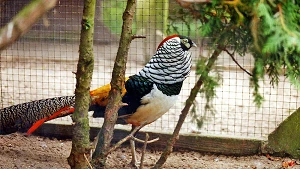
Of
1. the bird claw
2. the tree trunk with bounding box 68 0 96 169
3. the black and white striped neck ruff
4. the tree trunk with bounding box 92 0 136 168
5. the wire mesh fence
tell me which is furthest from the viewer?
the wire mesh fence

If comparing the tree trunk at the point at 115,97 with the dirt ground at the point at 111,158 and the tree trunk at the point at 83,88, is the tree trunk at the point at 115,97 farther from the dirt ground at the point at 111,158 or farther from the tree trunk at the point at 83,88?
the dirt ground at the point at 111,158

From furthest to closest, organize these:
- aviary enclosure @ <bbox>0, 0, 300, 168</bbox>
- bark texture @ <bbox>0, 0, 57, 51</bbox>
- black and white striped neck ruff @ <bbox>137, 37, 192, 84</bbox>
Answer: aviary enclosure @ <bbox>0, 0, 300, 168</bbox> → black and white striped neck ruff @ <bbox>137, 37, 192, 84</bbox> → bark texture @ <bbox>0, 0, 57, 51</bbox>

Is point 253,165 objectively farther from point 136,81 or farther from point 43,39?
point 43,39

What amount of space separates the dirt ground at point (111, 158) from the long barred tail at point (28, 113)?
0.94 ft

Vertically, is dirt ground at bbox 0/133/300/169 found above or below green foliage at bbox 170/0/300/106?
below

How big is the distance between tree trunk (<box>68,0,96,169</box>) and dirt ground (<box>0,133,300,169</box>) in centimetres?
96

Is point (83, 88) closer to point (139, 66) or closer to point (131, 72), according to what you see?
point (131, 72)

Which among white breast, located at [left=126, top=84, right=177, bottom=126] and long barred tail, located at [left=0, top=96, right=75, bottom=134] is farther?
long barred tail, located at [left=0, top=96, right=75, bottom=134]

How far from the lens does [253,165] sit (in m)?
4.16

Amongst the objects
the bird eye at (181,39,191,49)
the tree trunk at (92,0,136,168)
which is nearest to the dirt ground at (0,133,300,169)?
the tree trunk at (92,0,136,168)

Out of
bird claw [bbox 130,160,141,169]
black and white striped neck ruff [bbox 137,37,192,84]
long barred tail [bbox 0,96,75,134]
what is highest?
black and white striped neck ruff [bbox 137,37,192,84]

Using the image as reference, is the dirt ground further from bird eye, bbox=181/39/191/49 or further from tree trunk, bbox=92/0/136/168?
bird eye, bbox=181/39/191/49

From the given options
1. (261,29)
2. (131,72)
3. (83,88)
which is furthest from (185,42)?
(131,72)

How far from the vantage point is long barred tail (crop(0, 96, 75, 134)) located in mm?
3879
